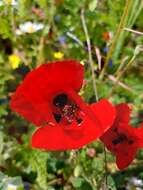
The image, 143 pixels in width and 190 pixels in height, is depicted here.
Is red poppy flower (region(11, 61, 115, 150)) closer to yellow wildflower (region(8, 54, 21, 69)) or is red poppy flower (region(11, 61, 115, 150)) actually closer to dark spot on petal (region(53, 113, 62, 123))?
dark spot on petal (region(53, 113, 62, 123))

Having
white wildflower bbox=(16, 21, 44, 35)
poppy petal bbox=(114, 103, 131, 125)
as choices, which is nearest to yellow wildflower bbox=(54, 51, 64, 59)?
white wildflower bbox=(16, 21, 44, 35)

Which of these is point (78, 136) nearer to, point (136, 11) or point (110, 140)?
point (110, 140)

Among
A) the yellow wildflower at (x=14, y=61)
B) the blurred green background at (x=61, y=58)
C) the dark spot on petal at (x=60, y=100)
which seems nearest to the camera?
the dark spot on petal at (x=60, y=100)

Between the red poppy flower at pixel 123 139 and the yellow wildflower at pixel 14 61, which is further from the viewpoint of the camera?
the yellow wildflower at pixel 14 61

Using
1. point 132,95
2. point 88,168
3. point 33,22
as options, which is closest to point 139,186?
point 88,168

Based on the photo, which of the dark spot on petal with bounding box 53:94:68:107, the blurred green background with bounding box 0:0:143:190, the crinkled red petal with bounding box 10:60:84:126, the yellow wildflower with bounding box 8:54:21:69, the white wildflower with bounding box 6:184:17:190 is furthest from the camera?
the yellow wildflower with bounding box 8:54:21:69

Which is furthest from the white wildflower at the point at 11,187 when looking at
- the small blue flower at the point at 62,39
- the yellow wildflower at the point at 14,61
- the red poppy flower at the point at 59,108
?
the small blue flower at the point at 62,39

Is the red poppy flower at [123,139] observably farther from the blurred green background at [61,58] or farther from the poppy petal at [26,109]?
the blurred green background at [61,58]
